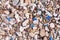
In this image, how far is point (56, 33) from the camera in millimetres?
1848

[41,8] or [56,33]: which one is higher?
[41,8]

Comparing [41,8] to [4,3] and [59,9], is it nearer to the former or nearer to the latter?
[59,9]

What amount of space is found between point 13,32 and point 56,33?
39cm

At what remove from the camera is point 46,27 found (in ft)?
6.07

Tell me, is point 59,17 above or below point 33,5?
below

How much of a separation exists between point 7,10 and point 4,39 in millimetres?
300


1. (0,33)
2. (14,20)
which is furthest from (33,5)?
(0,33)

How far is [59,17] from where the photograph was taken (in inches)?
76.7

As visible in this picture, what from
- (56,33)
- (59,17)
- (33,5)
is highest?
(33,5)

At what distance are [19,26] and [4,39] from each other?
18cm

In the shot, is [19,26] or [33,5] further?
[33,5]

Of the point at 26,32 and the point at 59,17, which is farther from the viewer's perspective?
the point at 59,17

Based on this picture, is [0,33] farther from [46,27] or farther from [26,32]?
A: [46,27]

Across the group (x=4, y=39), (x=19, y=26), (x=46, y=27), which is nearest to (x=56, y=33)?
(x=46, y=27)
